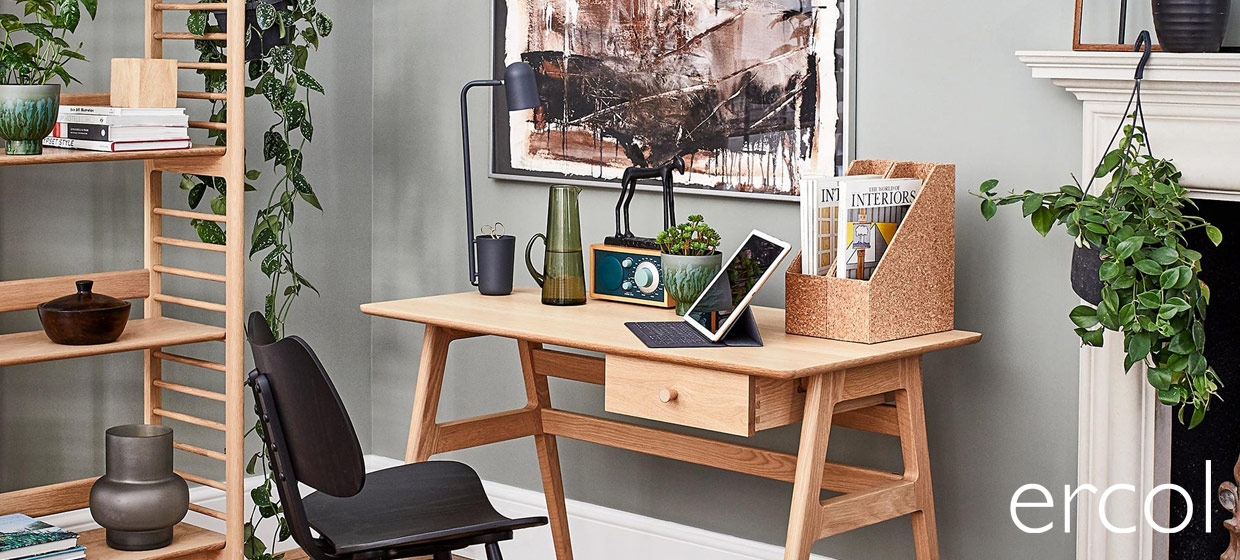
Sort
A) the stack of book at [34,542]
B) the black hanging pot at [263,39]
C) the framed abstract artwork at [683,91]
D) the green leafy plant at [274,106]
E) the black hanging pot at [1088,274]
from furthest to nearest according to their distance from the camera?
the black hanging pot at [263,39] < the green leafy plant at [274,106] < the framed abstract artwork at [683,91] < the stack of book at [34,542] < the black hanging pot at [1088,274]

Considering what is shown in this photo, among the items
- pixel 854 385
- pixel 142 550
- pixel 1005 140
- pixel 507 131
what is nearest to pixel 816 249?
pixel 854 385

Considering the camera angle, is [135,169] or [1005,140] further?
[135,169]

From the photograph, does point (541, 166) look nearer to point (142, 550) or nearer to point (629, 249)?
point (629, 249)

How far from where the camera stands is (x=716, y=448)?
2668 millimetres

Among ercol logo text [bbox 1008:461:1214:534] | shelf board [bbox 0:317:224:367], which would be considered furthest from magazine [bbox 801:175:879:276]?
shelf board [bbox 0:317:224:367]

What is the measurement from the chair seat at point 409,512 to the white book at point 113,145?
33.7 inches

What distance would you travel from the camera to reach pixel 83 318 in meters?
2.63

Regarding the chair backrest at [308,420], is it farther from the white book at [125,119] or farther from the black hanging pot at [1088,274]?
the black hanging pot at [1088,274]

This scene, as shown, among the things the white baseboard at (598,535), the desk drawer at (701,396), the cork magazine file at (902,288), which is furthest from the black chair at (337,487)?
the white baseboard at (598,535)

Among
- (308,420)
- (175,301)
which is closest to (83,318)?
(175,301)

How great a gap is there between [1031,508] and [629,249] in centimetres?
95

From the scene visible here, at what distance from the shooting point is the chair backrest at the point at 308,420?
1872mm

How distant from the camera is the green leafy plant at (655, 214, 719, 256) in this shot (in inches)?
97.0

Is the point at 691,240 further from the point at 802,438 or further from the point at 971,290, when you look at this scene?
the point at 971,290
